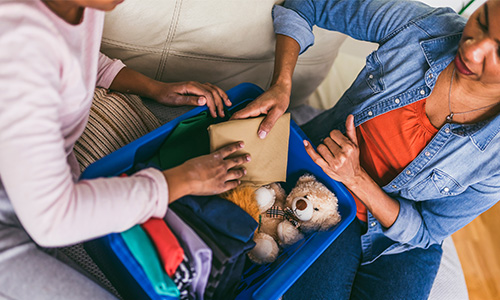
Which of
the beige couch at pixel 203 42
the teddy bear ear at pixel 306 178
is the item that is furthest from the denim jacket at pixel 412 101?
the teddy bear ear at pixel 306 178

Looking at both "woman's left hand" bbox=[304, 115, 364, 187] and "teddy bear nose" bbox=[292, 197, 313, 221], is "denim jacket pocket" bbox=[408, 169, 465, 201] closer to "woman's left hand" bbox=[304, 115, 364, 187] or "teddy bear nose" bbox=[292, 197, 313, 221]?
"woman's left hand" bbox=[304, 115, 364, 187]

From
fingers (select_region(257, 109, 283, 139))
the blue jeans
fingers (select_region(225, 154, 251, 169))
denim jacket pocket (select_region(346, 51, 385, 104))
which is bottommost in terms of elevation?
the blue jeans

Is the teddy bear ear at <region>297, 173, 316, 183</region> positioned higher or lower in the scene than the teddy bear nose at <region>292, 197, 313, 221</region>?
higher

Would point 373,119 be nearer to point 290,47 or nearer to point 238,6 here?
point 290,47

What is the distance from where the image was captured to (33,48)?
1.41ft

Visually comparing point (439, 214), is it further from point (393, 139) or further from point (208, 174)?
point (208, 174)

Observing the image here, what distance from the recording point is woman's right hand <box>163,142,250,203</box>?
581 millimetres

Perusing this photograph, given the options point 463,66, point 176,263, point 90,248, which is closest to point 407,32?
point 463,66

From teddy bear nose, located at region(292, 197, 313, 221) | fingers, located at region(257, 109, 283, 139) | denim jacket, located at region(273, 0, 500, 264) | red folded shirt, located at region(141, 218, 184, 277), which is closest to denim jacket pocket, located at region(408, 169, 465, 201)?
denim jacket, located at region(273, 0, 500, 264)

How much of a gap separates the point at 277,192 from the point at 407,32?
53 cm

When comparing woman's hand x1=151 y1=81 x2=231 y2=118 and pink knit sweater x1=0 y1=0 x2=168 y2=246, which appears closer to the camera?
pink knit sweater x1=0 y1=0 x2=168 y2=246

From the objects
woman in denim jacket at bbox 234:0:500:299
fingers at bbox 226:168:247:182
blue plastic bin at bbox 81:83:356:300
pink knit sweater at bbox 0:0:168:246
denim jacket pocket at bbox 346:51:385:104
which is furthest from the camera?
denim jacket pocket at bbox 346:51:385:104

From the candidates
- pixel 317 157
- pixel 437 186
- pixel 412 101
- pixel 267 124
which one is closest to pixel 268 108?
pixel 267 124

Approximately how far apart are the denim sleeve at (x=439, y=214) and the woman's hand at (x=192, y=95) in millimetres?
554
